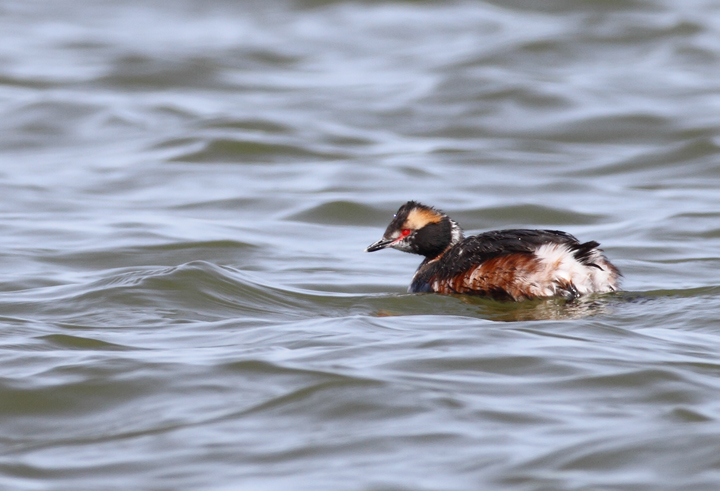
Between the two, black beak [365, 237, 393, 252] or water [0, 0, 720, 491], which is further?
black beak [365, 237, 393, 252]

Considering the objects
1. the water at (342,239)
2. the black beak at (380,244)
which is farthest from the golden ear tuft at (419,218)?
the water at (342,239)

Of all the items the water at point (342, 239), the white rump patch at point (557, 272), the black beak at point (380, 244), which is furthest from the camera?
the black beak at point (380, 244)

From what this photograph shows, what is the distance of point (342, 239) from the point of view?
33.1 ft

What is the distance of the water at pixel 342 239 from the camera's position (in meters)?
4.69

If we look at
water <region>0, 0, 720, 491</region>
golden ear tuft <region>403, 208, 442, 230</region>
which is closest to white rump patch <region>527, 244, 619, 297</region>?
water <region>0, 0, 720, 491</region>

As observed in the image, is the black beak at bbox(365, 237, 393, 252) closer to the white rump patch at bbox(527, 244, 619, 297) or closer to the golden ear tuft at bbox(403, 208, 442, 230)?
the golden ear tuft at bbox(403, 208, 442, 230)

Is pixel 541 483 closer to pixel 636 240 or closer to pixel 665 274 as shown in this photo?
pixel 665 274

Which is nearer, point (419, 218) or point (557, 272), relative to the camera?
point (557, 272)

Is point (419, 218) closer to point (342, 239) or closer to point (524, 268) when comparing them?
point (524, 268)

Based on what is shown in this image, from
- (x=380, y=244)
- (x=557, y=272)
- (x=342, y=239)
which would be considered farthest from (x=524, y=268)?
(x=342, y=239)

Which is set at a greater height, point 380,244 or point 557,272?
point 380,244

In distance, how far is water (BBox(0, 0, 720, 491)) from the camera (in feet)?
15.4

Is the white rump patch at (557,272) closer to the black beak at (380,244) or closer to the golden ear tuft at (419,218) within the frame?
the golden ear tuft at (419,218)

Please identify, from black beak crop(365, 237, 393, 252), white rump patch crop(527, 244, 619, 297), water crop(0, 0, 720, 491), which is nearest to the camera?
water crop(0, 0, 720, 491)
